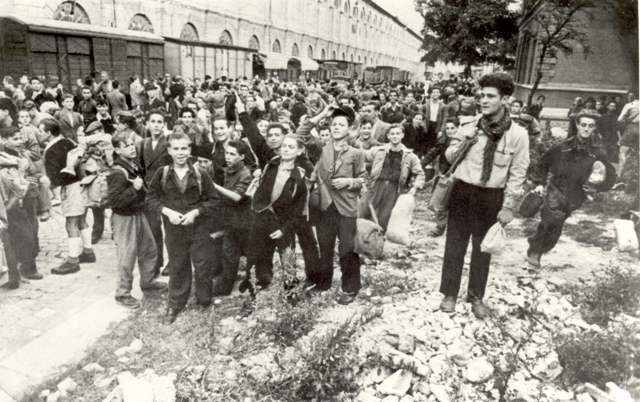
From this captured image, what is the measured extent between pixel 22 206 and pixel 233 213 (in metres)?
2.29

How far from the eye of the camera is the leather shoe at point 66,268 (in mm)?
5734

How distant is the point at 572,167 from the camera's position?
17.3 ft

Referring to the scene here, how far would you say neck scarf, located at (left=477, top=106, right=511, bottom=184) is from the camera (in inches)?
158

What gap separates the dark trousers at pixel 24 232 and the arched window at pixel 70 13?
17.9 metres

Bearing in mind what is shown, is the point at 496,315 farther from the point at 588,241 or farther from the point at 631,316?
the point at 588,241

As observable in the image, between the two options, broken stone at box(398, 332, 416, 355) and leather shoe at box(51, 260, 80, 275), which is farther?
leather shoe at box(51, 260, 80, 275)

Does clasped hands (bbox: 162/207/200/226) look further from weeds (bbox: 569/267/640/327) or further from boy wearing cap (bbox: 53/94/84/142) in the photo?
boy wearing cap (bbox: 53/94/84/142)

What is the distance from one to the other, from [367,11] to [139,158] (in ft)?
232

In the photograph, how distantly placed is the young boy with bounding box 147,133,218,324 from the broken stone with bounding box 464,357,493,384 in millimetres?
2418

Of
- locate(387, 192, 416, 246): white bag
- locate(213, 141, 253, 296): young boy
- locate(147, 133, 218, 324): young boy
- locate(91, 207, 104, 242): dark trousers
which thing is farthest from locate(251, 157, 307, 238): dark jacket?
locate(91, 207, 104, 242): dark trousers

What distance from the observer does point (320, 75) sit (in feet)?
136

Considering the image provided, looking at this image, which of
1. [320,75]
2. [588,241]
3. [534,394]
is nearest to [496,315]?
[534,394]

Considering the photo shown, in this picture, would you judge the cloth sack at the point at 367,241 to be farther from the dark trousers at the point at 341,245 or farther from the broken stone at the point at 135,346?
the broken stone at the point at 135,346

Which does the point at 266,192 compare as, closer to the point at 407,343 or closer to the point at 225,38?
the point at 407,343
